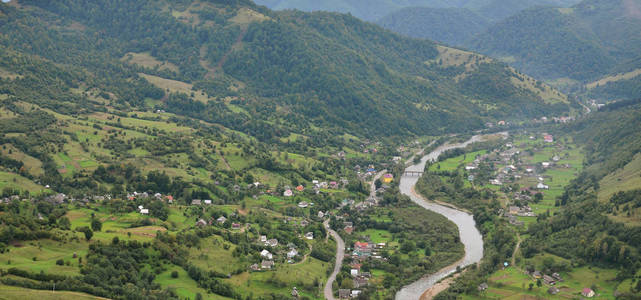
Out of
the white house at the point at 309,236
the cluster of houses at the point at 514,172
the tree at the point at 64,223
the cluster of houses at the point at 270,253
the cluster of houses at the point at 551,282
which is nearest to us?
the tree at the point at 64,223

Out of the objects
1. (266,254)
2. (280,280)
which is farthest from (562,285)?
(266,254)

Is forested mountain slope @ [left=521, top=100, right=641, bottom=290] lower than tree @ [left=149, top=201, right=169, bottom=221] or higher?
higher

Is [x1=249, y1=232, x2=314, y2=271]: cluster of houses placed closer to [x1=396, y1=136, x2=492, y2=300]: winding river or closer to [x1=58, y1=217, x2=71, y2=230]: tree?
[x1=396, y1=136, x2=492, y2=300]: winding river

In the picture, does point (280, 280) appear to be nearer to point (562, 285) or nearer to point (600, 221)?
point (562, 285)

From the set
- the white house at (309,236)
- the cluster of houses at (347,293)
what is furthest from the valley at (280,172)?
the white house at (309,236)

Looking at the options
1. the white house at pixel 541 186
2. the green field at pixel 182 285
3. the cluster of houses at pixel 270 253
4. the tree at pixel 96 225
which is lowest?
the green field at pixel 182 285

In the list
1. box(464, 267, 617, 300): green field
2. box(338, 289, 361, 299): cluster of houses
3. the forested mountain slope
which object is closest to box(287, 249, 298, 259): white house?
box(338, 289, 361, 299): cluster of houses

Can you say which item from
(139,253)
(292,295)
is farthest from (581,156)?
(139,253)

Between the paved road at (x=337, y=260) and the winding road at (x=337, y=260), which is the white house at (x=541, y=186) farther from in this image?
the paved road at (x=337, y=260)

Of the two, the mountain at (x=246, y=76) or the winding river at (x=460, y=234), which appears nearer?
the winding river at (x=460, y=234)
